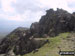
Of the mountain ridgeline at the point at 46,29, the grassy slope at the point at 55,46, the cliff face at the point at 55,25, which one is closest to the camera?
the grassy slope at the point at 55,46

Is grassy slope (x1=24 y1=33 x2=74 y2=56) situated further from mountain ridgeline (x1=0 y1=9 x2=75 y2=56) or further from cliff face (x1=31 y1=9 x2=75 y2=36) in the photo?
cliff face (x1=31 y1=9 x2=75 y2=36)

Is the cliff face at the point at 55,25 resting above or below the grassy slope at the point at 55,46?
above

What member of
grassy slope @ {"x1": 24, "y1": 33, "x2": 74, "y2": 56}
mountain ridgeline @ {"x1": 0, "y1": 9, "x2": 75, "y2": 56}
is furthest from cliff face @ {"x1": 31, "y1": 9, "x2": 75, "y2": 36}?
grassy slope @ {"x1": 24, "y1": 33, "x2": 74, "y2": 56}

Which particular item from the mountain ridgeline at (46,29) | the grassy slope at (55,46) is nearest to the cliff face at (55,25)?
the mountain ridgeline at (46,29)

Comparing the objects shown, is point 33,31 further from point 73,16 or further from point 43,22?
point 73,16

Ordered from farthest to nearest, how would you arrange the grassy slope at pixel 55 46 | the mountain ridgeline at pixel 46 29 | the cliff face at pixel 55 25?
1. the cliff face at pixel 55 25
2. the mountain ridgeline at pixel 46 29
3. the grassy slope at pixel 55 46

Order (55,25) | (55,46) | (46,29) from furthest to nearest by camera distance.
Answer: (46,29) < (55,25) < (55,46)

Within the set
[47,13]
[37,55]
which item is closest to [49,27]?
[47,13]

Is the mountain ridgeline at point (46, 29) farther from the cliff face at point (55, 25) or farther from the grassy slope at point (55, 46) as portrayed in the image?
the grassy slope at point (55, 46)

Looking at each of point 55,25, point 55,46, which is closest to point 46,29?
point 55,25

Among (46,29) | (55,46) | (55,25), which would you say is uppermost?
(55,25)

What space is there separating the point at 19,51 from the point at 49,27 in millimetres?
22072

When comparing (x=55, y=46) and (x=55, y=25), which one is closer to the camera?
(x=55, y=46)

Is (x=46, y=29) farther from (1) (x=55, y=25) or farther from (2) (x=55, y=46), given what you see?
(2) (x=55, y=46)
